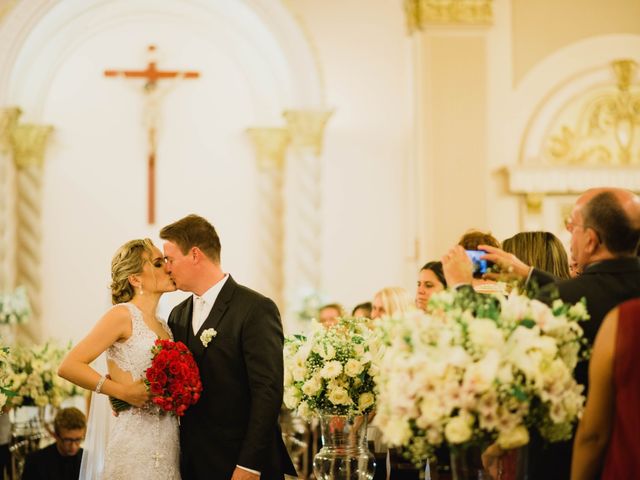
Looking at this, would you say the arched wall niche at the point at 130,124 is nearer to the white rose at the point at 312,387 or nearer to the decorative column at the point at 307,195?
the decorative column at the point at 307,195

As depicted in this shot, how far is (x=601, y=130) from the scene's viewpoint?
1080cm

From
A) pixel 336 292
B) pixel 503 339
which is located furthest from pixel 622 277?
pixel 336 292

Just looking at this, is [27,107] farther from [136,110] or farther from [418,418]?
[418,418]

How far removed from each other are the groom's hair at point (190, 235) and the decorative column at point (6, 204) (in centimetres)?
754

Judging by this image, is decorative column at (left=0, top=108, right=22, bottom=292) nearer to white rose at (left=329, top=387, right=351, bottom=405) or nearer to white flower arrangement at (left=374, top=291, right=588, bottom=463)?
white rose at (left=329, top=387, right=351, bottom=405)

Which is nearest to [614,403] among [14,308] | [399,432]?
[399,432]

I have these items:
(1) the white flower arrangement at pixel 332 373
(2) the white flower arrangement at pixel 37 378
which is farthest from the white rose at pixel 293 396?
(2) the white flower arrangement at pixel 37 378

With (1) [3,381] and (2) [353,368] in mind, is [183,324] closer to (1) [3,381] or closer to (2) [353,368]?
(2) [353,368]

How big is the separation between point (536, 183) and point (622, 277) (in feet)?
23.5

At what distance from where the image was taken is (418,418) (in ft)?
9.70

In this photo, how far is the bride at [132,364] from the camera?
432 cm

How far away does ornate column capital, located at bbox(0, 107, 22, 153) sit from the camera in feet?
37.5

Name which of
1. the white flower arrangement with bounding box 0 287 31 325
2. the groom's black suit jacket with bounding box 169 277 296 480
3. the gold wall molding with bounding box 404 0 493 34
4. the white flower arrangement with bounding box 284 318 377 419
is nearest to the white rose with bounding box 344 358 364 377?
the white flower arrangement with bounding box 284 318 377 419

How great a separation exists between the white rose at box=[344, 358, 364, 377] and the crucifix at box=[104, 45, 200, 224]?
26.8ft
